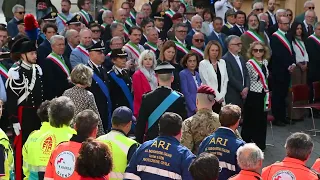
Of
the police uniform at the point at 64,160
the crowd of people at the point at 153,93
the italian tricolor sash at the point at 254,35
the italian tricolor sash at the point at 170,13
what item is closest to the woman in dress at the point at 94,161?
the crowd of people at the point at 153,93

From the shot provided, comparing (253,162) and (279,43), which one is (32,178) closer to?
(253,162)

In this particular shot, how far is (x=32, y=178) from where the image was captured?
7734 millimetres

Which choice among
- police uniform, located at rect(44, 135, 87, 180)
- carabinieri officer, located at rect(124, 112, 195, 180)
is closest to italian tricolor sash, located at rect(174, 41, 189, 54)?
carabinieri officer, located at rect(124, 112, 195, 180)

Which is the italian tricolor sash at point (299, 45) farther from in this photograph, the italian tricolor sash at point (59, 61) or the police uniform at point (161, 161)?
the police uniform at point (161, 161)

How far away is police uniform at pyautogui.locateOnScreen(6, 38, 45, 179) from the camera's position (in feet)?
34.3

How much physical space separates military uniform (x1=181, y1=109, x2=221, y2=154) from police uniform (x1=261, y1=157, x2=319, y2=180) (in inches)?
52.5

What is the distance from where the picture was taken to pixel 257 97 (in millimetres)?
12766

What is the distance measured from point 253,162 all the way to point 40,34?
852 centimetres

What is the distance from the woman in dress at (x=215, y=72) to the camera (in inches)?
478

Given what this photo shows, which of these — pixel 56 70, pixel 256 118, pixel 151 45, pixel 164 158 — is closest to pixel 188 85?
pixel 256 118

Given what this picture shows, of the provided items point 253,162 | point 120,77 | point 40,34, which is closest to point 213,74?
point 120,77

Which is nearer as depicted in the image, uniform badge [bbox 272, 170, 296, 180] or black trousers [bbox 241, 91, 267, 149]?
uniform badge [bbox 272, 170, 296, 180]

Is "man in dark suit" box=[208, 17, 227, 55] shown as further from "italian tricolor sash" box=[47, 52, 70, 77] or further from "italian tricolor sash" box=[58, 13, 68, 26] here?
"italian tricolor sash" box=[47, 52, 70, 77]

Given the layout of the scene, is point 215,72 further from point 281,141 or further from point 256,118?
point 281,141
